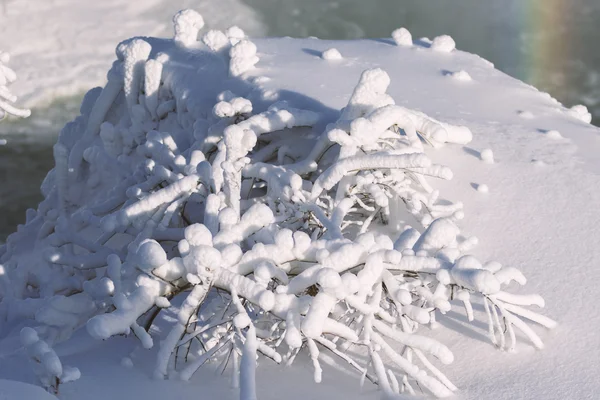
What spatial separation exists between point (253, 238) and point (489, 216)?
45.5 inches

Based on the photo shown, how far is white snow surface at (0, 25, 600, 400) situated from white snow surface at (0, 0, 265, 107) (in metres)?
9.52

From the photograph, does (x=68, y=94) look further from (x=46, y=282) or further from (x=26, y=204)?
(x=46, y=282)

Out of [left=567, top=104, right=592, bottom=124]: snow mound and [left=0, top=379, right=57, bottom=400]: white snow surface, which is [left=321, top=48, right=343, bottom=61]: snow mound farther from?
[left=0, top=379, right=57, bottom=400]: white snow surface

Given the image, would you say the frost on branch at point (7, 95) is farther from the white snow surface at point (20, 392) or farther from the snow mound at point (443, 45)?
the snow mound at point (443, 45)

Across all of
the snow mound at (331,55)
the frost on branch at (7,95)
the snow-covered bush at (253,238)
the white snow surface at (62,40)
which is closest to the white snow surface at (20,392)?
the snow-covered bush at (253,238)

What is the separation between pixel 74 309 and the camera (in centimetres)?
342

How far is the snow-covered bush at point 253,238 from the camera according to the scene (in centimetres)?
270

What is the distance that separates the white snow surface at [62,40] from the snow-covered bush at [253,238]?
9222 mm

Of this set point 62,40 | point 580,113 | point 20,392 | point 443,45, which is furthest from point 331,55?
point 62,40

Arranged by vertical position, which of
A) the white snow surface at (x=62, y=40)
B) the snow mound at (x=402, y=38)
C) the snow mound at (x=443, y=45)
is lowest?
the white snow surface at (x=62, y=40)

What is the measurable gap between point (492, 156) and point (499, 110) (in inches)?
32.2

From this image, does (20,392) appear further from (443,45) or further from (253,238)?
(443,45)

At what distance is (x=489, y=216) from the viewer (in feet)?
11.9

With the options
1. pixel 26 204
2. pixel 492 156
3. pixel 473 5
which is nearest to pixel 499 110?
pixel 492 156
